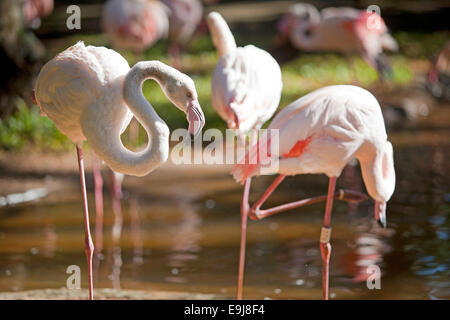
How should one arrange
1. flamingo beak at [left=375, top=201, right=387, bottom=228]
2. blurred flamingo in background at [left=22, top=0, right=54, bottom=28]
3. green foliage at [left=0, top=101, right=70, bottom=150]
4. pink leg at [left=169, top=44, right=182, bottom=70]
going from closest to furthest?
flamingo beak at [left=375, top=201, right=387, bottom=228] < green foliage at [left=0, top=101, right=70, bottom=150] < blurred flamingo in background at [left=22, top=0, right=54, bottom=28] < pink leg at [left=169, top=44, right=182, bottom=70]

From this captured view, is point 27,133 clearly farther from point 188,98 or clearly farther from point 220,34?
point 188,98

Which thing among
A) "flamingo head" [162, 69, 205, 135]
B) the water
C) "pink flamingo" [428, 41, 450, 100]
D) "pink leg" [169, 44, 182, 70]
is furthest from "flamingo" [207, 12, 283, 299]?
"pink leg" [169, 44, 182, 70]

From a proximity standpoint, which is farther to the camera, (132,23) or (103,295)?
(132,23)

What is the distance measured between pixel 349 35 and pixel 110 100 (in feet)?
23.5

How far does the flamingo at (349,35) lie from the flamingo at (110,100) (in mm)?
6904

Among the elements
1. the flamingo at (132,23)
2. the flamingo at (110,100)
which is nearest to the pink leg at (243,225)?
the flamingo at (110,100)

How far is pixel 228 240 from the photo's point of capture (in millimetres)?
5555

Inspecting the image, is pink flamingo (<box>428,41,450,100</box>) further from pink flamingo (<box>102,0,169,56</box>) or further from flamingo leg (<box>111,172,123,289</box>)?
flamingo leg (<box>111,172,123,289</box>)

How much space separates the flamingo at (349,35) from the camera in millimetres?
10250

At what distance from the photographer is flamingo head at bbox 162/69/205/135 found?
3451mm

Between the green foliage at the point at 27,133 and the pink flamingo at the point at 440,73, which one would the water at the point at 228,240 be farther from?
the pink flamingo at the point at 440,73

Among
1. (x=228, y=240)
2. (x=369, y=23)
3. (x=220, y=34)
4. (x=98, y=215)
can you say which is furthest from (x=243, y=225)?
(x=369, y=23)

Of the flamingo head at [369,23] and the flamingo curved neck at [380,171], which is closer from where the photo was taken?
the flamingo curved neck at [380,171]

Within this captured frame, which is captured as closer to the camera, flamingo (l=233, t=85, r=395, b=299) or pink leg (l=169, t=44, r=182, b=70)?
flamingo (l=233, t=85, r=395, b=299)
